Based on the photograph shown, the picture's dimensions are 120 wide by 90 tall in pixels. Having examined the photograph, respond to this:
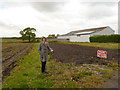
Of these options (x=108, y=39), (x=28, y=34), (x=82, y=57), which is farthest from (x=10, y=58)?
(x=28, y=34)

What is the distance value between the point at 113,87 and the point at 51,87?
2.93 meters

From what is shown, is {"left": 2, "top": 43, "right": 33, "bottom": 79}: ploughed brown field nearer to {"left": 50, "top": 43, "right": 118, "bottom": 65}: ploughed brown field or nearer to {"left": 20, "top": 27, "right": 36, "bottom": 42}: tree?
{"left": 50, "top": 43, "right": 118, "bottom": 65}: ploughed brown field

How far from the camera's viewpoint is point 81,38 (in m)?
51.3

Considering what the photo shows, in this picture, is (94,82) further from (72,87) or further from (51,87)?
(51,87)

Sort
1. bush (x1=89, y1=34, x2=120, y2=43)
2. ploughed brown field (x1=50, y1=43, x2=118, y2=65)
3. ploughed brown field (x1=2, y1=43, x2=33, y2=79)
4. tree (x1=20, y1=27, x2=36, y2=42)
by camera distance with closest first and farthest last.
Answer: ploughed brown field (x1=2, y1=43, x2=33, y2=79) < ploughed brown field (x1=50, y1=43, x2=118, y2=65) < bush (x1=89, y1=34, x2=120, y2=43) < tree (x1=20, y1=27, x2=36, y2=42)

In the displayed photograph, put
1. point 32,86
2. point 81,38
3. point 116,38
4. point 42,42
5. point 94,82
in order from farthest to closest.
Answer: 1. point 81,38
2. point 116,38
3. point 42,42
4. point 94,82
5. point 32,86

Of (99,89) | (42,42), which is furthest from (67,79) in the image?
(42,42)

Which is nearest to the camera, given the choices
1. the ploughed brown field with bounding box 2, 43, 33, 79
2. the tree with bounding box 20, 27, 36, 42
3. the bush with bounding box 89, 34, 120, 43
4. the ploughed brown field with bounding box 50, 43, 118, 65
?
the ploughed brown field with bounding box 2, 43, 33, 79

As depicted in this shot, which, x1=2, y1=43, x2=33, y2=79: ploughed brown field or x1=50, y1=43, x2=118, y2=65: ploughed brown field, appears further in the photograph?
x1=50, y1=43, x2=118, y2=65: ploughed brown field

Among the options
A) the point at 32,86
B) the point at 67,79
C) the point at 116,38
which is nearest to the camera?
the point at 32,86

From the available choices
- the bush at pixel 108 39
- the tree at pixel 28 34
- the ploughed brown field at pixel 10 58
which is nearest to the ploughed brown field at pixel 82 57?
the ploughed brown field at pixel 10 58

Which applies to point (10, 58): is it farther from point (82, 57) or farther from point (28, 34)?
point (28, 34)

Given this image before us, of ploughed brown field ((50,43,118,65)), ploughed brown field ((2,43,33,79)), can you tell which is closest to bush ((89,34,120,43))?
ploughed brown field ((50,43,118,65))

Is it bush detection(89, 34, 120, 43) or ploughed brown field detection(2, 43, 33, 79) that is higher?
bush detection(89, 34, 120, 43)
